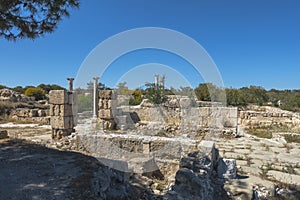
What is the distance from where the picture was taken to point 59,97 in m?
8.22

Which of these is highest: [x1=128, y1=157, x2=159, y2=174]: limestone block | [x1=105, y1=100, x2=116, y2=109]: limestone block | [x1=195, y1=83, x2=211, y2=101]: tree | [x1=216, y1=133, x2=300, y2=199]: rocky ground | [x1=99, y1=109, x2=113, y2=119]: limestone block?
[x1=195, y1=83, x2=211, y2=101]: tree

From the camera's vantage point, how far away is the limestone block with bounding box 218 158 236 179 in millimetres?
4387

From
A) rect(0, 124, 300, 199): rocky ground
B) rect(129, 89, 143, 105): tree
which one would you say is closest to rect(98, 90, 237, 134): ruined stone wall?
rect(129, 89, 143, 105): tree

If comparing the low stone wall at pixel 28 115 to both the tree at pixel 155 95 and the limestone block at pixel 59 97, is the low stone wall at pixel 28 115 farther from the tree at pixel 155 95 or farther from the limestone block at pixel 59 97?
the tree at pixel 155 95

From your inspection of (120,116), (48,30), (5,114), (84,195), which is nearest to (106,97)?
(120,116)

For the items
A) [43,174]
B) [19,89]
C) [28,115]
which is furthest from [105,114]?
[19,89]

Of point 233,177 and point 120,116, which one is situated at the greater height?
point 120,116

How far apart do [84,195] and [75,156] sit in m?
1.63

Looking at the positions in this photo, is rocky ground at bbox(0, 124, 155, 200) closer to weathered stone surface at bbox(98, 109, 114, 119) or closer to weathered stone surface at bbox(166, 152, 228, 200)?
weathered stone surface at bbox(166, 152, 228, 200)

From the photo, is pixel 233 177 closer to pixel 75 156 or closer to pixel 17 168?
pixel 75 156

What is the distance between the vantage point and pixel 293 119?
13781 mm

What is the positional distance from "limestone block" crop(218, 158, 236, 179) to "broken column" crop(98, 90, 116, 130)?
19.7 ft

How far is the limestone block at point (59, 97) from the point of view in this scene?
8.16 meters

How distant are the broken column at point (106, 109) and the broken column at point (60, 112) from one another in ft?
5.27
